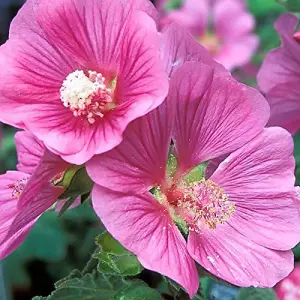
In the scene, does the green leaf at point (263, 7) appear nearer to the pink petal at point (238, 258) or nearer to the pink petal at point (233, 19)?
the pink petal at point (233, 19)

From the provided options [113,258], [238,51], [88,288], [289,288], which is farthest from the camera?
[238,51]

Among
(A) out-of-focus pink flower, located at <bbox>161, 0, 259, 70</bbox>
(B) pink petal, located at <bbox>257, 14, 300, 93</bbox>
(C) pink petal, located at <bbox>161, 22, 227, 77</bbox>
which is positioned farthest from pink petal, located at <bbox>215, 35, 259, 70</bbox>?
(C) pink petal, located at <bbox>161, 22, 227, 77</bbox>

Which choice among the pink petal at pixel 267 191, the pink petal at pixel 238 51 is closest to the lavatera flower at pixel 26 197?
the pink petal at pixel 267 191

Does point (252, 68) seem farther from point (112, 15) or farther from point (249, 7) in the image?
point (112, 15)

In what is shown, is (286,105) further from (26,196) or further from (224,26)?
(224,26)

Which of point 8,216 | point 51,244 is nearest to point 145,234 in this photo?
point 8,216

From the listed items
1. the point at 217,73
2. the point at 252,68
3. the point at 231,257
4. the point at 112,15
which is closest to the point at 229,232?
the point at 231,257

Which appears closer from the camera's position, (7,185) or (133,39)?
(133,39)
